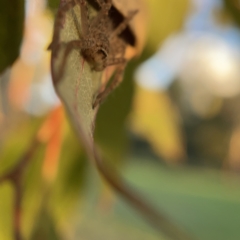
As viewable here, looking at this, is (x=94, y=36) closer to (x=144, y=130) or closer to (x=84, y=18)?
(x=84, y=18)

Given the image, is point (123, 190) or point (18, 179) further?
point (18, 179)

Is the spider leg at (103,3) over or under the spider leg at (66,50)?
under

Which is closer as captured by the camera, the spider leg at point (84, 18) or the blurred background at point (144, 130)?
the spider leg at point (84, 18)

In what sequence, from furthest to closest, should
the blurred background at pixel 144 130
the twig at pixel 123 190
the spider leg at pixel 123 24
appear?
the blurred background at pixel 144 130 → the spider leg at pixel 123 24 → the twig at pixel 123 190

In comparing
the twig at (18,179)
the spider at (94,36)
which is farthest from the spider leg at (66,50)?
the twig at (18,179)

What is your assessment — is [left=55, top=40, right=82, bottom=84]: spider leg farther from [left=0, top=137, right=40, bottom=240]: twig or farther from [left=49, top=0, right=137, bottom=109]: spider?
[left=0, top=137, right=40, bottom=240]: twig

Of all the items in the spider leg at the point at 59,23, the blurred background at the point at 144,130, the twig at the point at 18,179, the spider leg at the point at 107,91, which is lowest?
the blurred background at the point at 144,130

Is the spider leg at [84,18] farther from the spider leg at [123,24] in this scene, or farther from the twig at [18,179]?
the twig at [18,179]

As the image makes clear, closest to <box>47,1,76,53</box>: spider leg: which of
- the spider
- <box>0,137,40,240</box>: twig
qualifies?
the spider

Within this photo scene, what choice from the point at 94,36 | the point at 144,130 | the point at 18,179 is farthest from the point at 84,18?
the point at 144,130

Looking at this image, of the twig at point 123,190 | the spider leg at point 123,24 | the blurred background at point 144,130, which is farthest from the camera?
the blurred background at point 144,130
